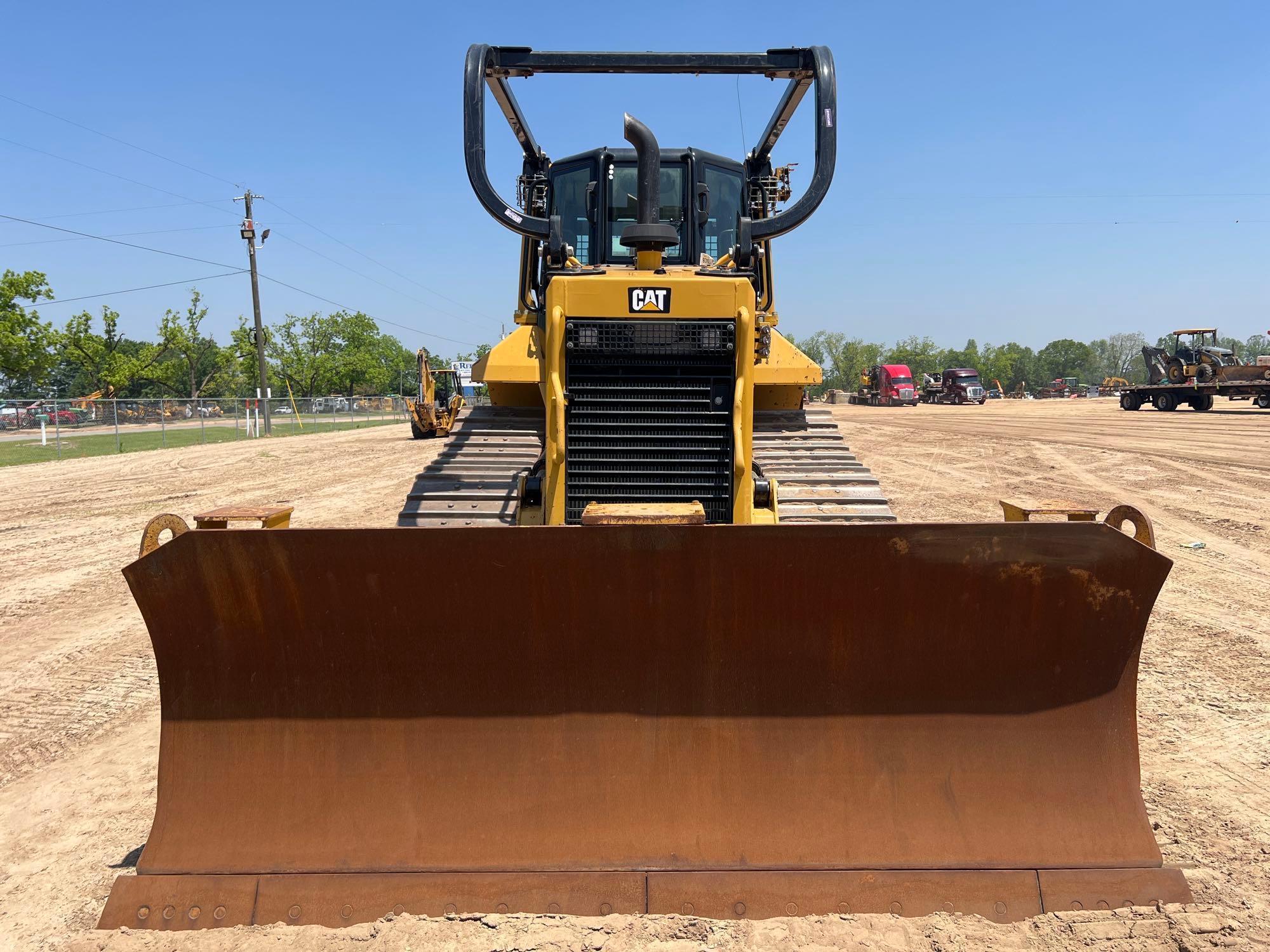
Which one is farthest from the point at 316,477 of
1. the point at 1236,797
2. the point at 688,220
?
the point at 1236,797

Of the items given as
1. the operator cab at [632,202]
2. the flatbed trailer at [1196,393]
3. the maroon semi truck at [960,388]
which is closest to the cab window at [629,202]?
the operator cab at [632,202]

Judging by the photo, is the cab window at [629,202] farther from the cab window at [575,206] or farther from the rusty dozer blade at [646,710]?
the rusty dozer blade at [646,710]

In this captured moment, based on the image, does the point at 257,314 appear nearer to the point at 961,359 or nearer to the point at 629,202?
the point at 629,202

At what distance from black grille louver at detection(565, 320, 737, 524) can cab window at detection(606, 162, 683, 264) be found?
173 centimetres

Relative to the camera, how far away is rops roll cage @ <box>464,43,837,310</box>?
4.47m

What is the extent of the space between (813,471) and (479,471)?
2.40m

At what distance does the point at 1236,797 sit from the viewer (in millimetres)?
3713

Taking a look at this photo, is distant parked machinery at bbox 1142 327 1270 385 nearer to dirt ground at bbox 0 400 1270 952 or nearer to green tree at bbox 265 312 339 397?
dirt ground at bbox 0 400 1270 952

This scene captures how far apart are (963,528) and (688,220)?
135 inches

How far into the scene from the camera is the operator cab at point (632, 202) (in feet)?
19.2

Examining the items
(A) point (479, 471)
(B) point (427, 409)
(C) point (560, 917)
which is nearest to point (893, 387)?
(B) point (427, 409)

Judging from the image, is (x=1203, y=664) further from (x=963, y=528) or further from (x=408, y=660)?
(x=408, y=660)

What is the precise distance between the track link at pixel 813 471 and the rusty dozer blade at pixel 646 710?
1.99m

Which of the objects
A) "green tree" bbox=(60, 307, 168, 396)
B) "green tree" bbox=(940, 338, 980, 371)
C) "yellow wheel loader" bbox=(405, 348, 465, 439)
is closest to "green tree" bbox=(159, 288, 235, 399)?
"green tree" bbox=(60, 307, 168, 396)
